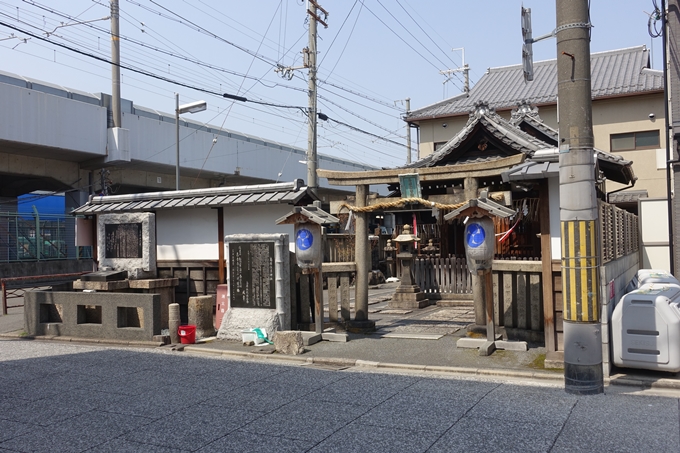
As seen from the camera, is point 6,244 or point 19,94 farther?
point 6,244

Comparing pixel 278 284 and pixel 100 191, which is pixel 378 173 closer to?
pixel 278 284

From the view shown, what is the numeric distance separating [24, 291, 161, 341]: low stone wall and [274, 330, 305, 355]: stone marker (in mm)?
3092

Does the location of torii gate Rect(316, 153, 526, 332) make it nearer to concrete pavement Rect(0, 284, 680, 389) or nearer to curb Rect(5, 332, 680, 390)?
concrete pavement Rect(0, 284, 680, 389)

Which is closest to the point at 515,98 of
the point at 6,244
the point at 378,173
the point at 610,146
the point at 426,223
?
the point at 610,146

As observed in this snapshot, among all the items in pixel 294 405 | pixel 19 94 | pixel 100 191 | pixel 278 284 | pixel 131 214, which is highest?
pixel 19 94

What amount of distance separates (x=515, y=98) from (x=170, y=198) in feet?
72.1

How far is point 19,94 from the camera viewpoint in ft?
79.6

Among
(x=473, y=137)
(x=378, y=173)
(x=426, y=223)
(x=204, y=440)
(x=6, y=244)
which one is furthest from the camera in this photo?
(x=6, y=244)

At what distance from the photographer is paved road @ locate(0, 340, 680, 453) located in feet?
18.9

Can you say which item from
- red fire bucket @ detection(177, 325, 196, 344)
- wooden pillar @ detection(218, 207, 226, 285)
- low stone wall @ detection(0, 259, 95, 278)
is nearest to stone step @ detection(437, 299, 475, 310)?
wooden pillar @ detection(218, 207, 226, 285)

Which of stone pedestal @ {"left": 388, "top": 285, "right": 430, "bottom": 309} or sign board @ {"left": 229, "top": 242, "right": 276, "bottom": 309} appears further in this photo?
stone pedestal @ {"left": 388, "top": 285, "right": 430, "bottom": 309}

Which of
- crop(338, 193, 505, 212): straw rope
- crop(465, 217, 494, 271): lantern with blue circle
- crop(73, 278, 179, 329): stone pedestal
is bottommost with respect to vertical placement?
crop(73, 278, 179, 329): stone pedestal

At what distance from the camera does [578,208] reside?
750cm

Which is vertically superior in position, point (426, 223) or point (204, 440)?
point (426, 223)
